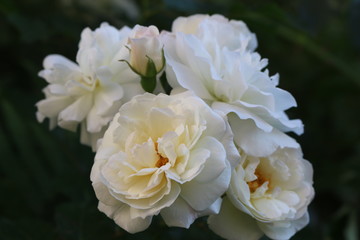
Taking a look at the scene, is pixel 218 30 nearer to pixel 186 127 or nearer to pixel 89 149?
pixel 186 127

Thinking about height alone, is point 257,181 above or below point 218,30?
below

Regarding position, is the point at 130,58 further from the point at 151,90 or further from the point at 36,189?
the point at 36,189

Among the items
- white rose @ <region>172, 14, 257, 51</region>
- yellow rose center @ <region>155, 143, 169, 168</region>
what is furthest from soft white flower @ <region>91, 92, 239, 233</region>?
white rose @ <region>172, 14, 257, 51</region>

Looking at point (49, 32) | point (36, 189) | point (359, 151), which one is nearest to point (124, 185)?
point (36, 189)

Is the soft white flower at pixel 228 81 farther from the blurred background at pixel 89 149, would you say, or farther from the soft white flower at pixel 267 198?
the blurred background at pixel 89 149

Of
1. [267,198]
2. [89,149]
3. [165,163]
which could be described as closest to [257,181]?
[267,198]

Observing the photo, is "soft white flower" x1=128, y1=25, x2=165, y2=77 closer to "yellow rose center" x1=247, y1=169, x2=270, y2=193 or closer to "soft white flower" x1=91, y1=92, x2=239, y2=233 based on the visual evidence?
"soft white flower" x1=91, y1=92, x2=239, y2=233

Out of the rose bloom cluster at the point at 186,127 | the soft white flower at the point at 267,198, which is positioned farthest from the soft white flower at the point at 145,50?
the soft white flower at the point at 267,198
